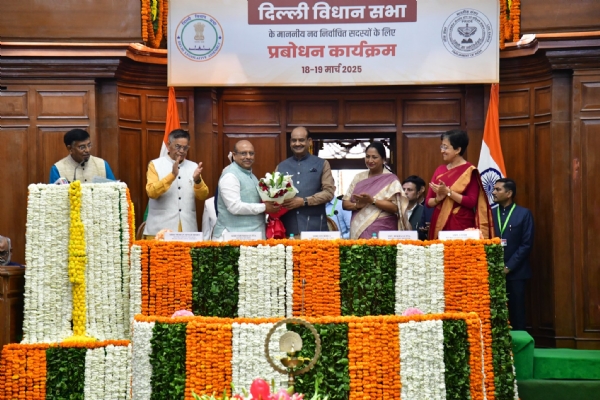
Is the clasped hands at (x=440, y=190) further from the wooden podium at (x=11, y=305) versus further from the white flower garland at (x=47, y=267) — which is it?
the wooden podium at (x=11, y=305)

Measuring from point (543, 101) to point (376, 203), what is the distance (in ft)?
8.15

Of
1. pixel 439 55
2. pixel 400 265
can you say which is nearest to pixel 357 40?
pixel 439 55

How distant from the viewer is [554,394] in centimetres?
603

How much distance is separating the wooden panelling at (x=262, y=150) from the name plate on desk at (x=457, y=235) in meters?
3.19

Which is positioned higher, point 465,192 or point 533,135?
point 533,135

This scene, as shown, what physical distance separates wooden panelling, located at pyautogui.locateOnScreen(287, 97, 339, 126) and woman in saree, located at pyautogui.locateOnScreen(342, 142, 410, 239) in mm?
2276

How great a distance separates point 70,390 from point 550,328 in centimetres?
415

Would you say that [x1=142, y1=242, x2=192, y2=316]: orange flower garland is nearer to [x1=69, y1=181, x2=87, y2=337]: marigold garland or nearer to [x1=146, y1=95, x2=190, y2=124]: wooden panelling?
[x1=69, y1=181, x2=87, y2=337]: marigold garland

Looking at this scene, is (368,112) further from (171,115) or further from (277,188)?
(277,188)

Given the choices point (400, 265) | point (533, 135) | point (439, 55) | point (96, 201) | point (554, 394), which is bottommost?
point (554, 394)

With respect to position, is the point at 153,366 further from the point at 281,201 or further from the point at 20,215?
the point at 20,215

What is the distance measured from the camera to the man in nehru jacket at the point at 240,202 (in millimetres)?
6191

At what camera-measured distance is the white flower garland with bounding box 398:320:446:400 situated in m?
4.82

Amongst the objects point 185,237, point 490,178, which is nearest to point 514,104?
point 490,178
